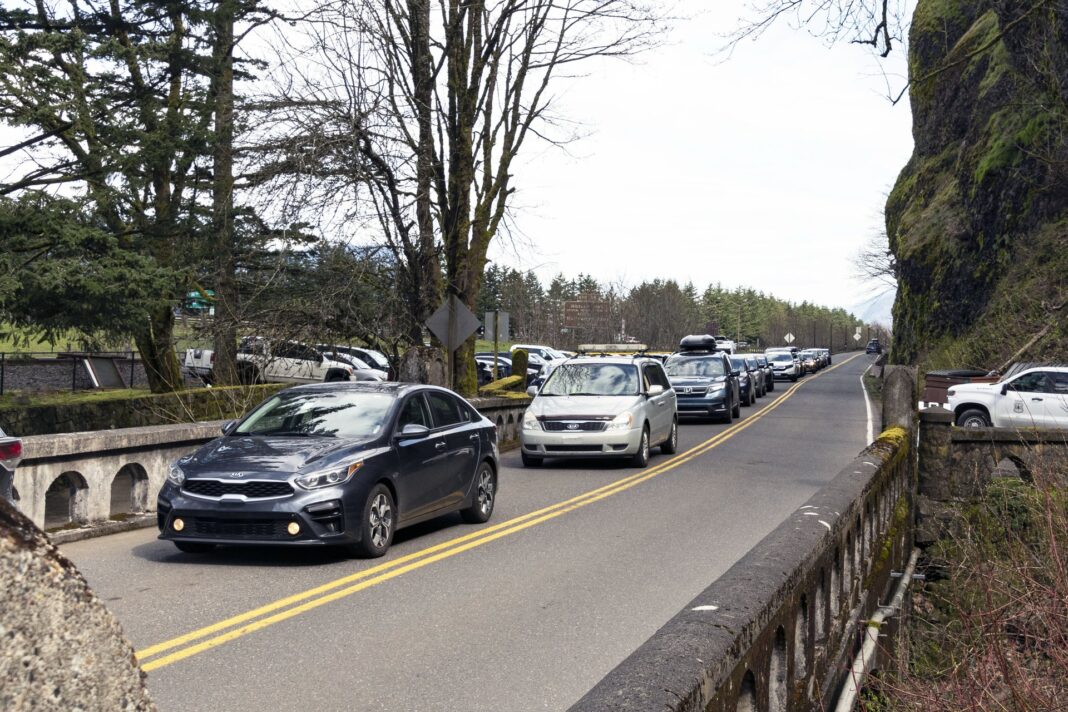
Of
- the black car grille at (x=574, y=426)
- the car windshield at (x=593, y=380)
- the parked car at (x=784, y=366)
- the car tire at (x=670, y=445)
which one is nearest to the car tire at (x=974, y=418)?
the car tire at (x=670, y=445)

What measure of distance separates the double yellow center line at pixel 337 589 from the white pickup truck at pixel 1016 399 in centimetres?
1192

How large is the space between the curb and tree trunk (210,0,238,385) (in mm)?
11268

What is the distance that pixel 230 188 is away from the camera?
24.2m

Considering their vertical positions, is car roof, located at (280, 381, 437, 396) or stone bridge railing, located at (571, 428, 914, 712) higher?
car roof, located at (280, 381, 437, 396)

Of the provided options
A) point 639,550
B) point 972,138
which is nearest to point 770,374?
point 972,138

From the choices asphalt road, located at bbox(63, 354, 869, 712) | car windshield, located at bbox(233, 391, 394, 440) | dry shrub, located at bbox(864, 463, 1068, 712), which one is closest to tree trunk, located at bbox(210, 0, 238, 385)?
asphalt road, located at bbox(63, 354, 869, 712)

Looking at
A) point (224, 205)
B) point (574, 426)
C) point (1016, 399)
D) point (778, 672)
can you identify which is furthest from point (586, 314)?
point (778, 672)

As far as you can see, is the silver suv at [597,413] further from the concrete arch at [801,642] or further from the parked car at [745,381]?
the parked car at [745,381]

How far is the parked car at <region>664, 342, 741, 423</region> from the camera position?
29.9 m

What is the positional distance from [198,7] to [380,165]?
478 cm

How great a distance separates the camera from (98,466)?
38.3ft

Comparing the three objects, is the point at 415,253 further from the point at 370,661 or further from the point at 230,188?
the point at 370,661

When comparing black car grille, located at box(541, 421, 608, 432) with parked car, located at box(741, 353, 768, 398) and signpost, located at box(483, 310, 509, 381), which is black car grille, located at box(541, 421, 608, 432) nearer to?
signpost, located at box(483, 310, 509, 381)

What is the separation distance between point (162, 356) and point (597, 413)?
40.5 ft
